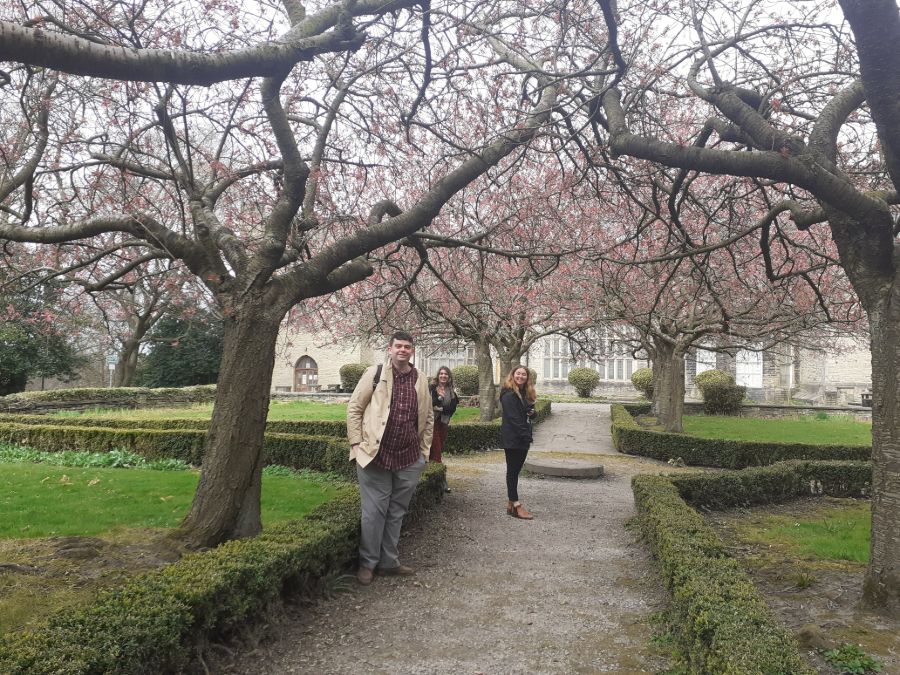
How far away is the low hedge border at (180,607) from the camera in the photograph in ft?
8.56

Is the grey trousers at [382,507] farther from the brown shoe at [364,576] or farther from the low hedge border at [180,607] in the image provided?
the low hedge border at [180,607]

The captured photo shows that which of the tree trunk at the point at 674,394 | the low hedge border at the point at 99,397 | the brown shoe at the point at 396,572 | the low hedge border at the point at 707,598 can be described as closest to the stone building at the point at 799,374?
the tree trunk at the point at 674,394

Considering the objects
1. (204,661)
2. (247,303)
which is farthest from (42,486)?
(204,661)

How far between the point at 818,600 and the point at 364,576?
3453 mm

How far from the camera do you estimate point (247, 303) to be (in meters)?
5.38

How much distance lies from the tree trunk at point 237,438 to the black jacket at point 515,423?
276cm

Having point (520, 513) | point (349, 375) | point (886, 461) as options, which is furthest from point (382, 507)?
point (349, 375)

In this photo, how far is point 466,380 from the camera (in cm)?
3181

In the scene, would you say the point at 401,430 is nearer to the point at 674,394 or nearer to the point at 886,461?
the point at 886,461

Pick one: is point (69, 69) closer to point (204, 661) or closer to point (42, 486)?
point (204, 661)

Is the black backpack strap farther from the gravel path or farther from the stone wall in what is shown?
the stone wall

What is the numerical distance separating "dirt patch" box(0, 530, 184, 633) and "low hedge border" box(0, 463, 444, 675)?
525mm

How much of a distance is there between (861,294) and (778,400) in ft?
98.2

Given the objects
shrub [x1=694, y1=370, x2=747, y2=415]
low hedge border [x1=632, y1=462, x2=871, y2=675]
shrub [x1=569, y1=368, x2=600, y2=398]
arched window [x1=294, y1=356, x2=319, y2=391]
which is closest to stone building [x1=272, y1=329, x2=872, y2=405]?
arched window [x1=294, y1=356, x2=319, y2=391]
